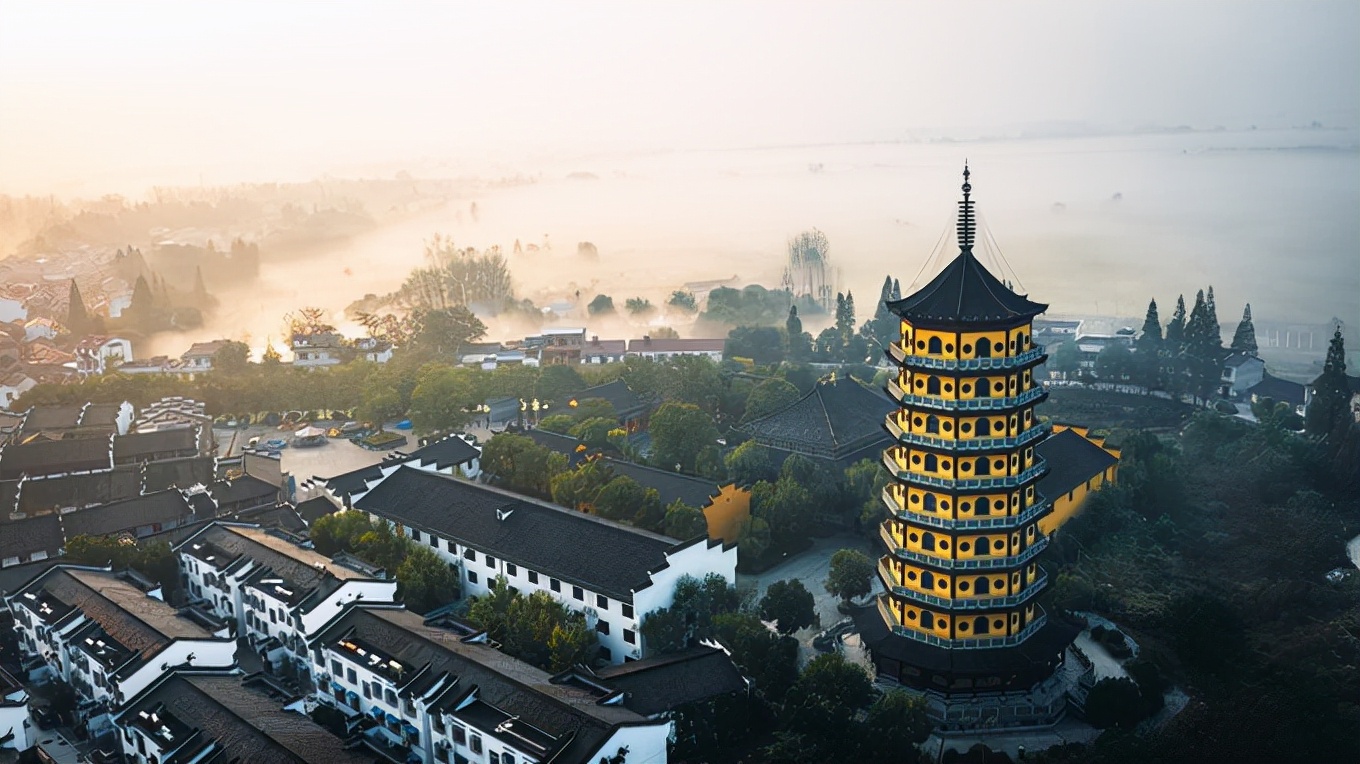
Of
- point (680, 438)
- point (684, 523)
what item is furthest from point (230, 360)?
point (684, 523)

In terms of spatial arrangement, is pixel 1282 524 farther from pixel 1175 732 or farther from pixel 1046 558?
pixel 1175 732

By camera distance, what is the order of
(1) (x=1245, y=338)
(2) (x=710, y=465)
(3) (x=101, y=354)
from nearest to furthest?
(2) (x=710, y=465) → (1) (x=1245, y=338) → (3) (x=101, y=354)

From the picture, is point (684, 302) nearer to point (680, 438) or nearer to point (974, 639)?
point (680, 438)

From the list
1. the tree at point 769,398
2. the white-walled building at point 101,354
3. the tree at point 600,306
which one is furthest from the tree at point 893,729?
the tree at point 600,306

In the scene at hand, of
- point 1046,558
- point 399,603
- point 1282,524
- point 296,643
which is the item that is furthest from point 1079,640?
point 296,643

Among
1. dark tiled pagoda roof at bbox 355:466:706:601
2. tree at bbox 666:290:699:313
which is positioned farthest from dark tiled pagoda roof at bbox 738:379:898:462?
tree at bbox 666:290:699:313
